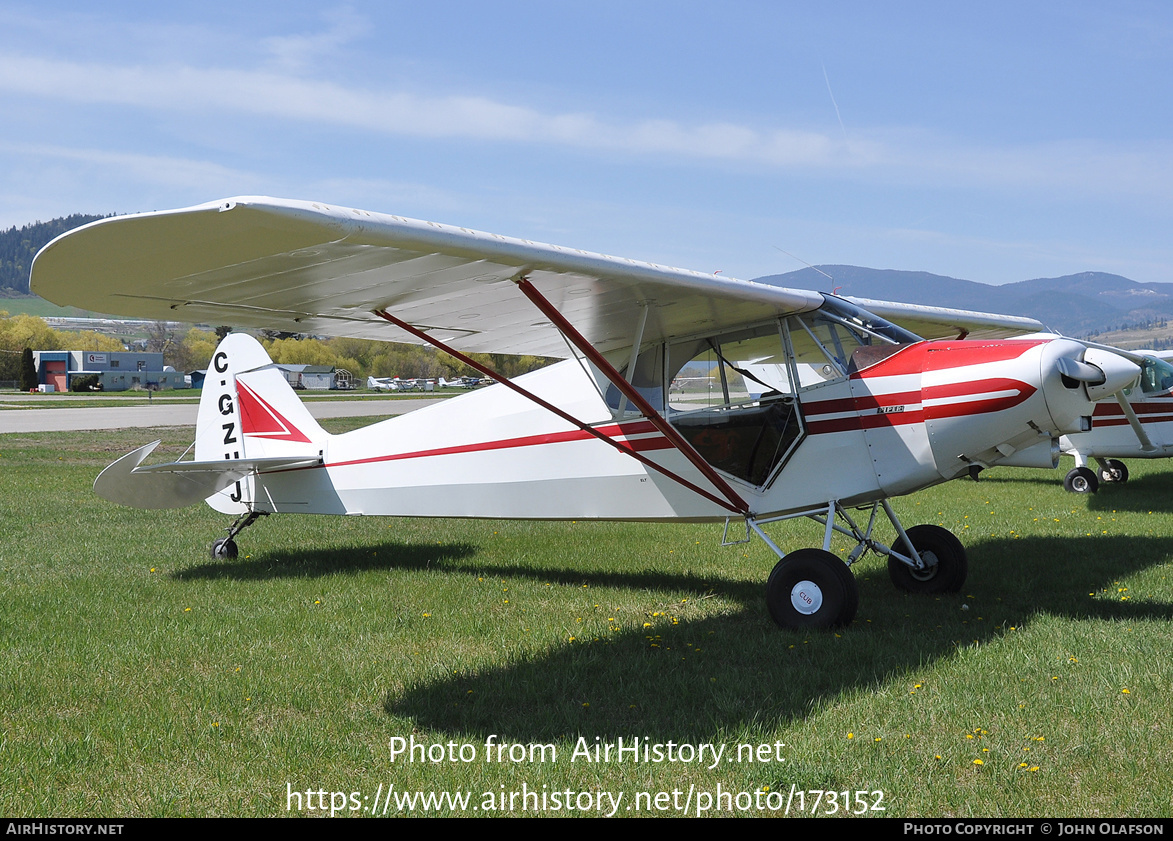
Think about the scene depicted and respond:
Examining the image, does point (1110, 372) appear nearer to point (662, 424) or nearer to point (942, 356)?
point (942, 356)

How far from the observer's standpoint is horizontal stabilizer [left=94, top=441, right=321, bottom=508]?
7.59 m

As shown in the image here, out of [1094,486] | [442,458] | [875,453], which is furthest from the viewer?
[1094,486]

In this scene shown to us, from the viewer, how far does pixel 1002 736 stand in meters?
3.99

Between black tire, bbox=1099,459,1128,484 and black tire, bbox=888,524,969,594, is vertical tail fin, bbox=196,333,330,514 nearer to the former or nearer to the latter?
black tire, bbox=888,524,969,594

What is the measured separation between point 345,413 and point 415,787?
37255 mm

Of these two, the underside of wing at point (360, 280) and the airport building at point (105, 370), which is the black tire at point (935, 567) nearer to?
the underside of wing at point (360, 280)

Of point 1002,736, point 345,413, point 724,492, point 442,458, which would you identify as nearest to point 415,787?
point 1002,736

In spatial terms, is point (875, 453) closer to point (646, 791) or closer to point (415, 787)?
point (646, 791)

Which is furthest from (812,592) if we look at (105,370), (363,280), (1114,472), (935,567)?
(105,370)

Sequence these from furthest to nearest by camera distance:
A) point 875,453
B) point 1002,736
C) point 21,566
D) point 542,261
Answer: point 21,566, point 875,453, point 542,261, point 1002,736

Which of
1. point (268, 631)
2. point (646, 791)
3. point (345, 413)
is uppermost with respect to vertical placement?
point (646, 791)

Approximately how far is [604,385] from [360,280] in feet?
8.19

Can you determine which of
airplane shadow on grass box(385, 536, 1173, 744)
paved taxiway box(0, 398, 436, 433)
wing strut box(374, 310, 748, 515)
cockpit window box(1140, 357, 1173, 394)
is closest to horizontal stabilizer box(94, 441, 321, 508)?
wing strut box(374, 310, 748, 515)

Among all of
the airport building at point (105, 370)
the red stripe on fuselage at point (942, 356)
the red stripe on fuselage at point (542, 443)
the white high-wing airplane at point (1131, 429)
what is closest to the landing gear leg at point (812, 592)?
the red stripe on fuselage at point (942, 356)
